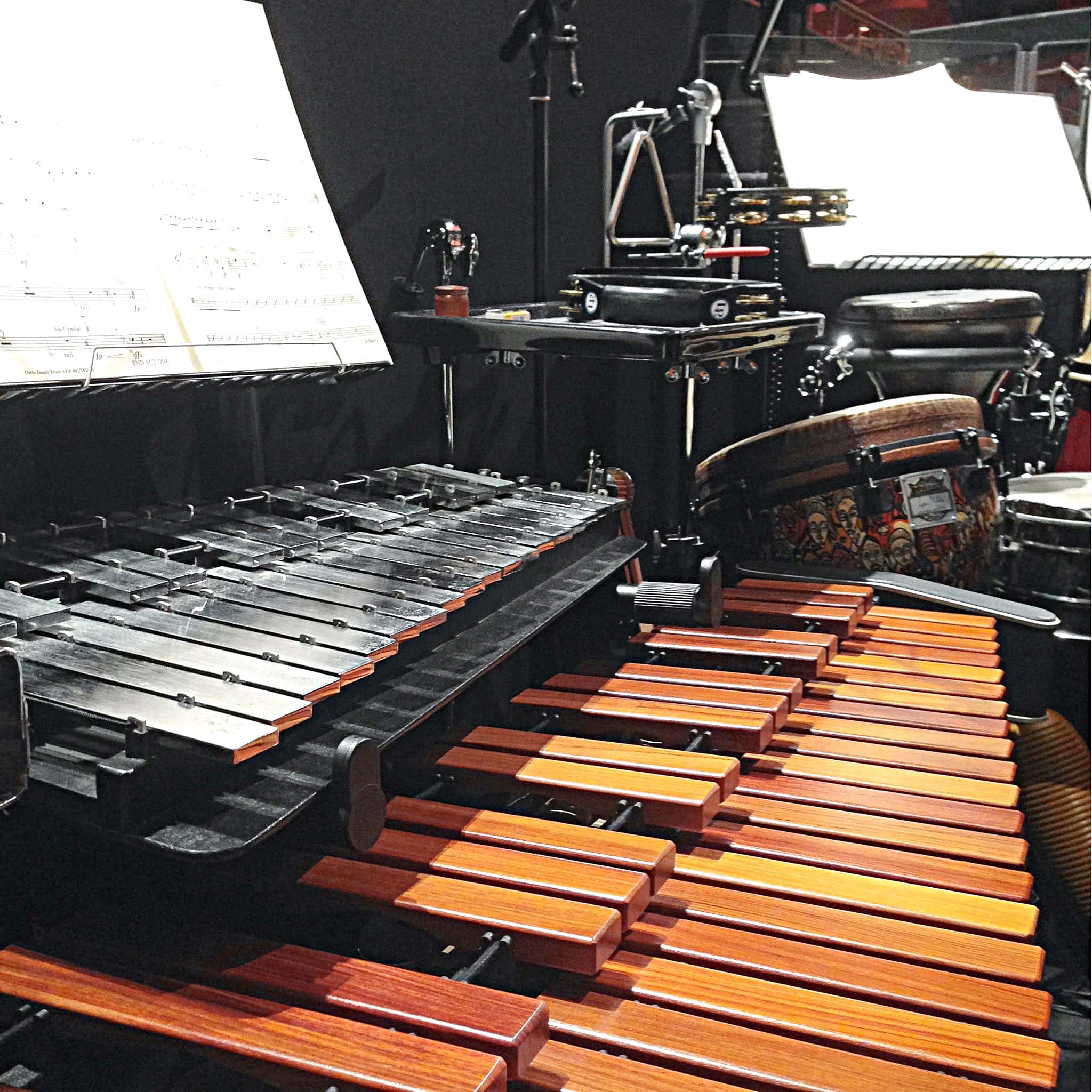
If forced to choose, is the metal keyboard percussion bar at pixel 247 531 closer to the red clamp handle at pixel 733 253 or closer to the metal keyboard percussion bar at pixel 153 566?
the metal keyboard percussion bar at pixel 153 566

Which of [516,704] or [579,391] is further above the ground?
[579,391]

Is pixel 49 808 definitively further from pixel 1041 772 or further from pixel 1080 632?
pixel 1080 632

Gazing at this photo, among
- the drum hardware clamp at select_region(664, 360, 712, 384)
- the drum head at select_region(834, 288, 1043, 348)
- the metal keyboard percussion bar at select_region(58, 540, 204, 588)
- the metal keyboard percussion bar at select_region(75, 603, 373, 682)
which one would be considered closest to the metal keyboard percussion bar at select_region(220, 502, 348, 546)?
the metal keyboard percussion bar at select_region(58, 540, 204, 588)

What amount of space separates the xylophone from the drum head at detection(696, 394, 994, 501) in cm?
112

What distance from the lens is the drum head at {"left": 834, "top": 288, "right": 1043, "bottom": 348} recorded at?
4.04m

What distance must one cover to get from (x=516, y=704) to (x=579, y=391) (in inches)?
89.2

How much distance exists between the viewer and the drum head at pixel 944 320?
4.04 metres

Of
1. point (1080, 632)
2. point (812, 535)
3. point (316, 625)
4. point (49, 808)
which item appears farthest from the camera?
point (1080, 632)

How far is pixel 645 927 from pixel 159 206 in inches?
59.3

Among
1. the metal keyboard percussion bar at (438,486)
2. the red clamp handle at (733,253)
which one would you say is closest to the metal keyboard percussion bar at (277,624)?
the metal keyboard percussion bar at (438,486)

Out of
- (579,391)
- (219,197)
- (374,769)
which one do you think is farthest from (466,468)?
(374,769)

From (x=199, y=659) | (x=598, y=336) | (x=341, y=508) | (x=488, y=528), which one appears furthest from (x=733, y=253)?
(x=199, y=659)

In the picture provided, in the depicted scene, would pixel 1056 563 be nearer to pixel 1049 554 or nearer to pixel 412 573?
pixel 1049 554

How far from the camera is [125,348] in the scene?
6.60 ft
